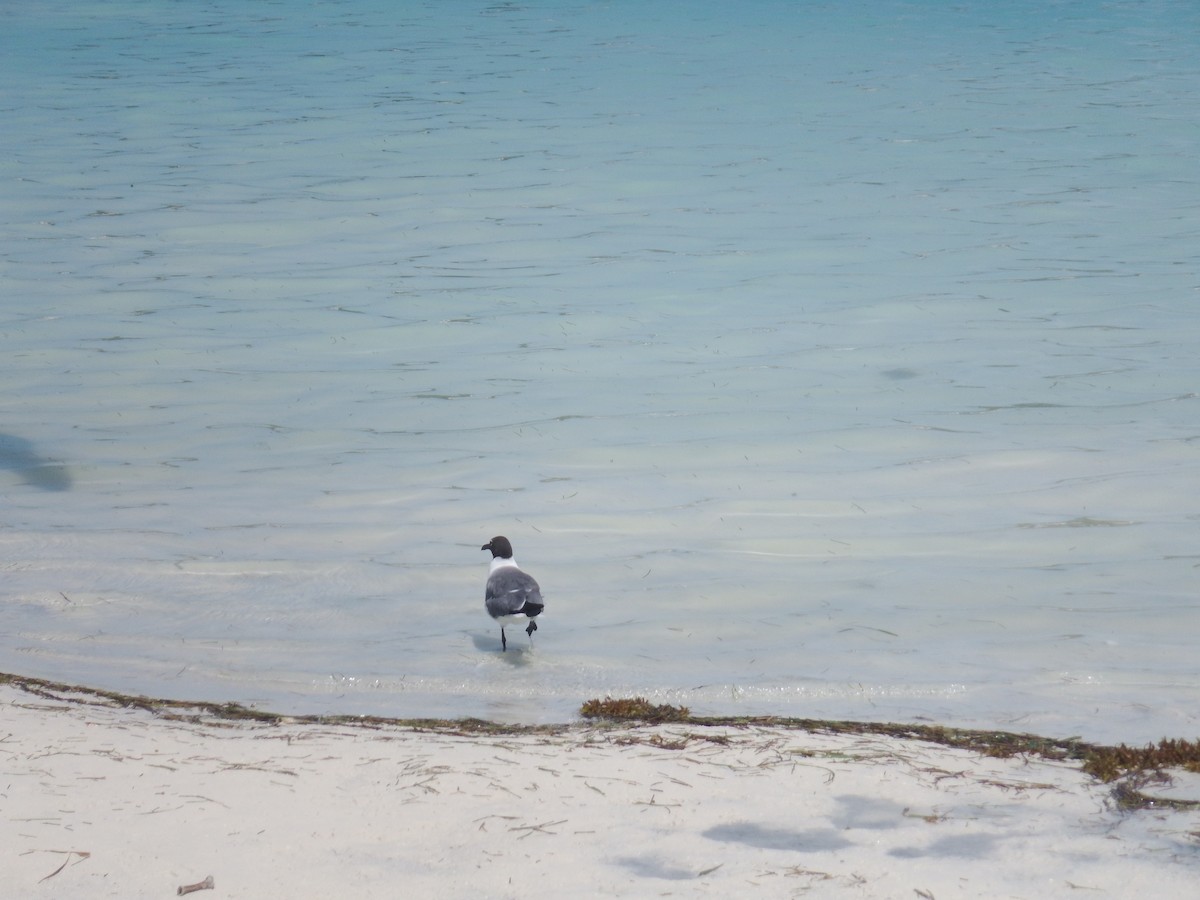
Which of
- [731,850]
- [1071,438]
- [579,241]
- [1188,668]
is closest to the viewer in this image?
[731,850]

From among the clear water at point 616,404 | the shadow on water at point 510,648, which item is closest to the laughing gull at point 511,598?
the shadow on water at point 510,648

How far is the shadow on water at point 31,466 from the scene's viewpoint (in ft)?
31.6

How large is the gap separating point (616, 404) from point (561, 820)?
6751 millimetres

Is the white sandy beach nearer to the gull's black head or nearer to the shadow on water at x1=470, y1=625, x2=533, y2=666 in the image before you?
the shadow on water at x1=470, y1=625, x2=533, y2=666

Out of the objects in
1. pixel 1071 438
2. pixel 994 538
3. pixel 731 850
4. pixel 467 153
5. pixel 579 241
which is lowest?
pixel 731 850

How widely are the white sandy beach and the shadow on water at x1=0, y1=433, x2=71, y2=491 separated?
4352mm

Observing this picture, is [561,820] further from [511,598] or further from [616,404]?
[616,404]

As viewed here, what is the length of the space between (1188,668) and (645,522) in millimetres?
3456

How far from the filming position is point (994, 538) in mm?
8453

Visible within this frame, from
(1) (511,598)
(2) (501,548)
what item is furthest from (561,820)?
(2) (501,548)

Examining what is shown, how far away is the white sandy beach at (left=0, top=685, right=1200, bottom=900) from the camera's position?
429cm

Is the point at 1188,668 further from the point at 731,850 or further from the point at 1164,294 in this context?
the point at 1164,294

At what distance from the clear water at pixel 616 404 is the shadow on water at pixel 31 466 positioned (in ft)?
0.12

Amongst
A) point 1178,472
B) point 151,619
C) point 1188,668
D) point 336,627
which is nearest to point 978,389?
point 1178,472
